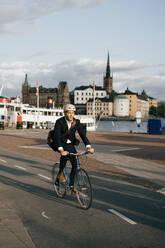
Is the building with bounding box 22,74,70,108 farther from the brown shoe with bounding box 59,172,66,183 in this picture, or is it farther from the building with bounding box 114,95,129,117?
the brown shoe with bounding box 59,172,66,183

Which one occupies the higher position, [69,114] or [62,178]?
[69,114]

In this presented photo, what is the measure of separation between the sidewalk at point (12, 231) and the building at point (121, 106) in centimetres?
17357

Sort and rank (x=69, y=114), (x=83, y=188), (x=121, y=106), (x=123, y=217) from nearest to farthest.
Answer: (x=123, y=217) < (x=83, y=188) < (x=69, y=114) < (x=121, y=106)

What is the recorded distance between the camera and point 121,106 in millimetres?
177875

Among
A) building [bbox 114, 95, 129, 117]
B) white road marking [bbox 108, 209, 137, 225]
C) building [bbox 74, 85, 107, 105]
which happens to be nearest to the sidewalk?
white road marking [bbox 108, 209, 137, 225]

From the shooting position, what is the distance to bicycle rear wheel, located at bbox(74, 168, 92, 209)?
5484 mm

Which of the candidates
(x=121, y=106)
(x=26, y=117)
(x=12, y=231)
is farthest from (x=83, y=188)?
(x=121, y=106)

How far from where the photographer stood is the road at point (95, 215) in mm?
4133

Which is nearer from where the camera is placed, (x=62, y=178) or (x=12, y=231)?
(x=12, y=231)

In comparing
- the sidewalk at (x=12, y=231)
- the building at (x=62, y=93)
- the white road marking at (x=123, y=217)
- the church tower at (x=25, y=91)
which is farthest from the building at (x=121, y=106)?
the sidewalk at (x=12, y=231)

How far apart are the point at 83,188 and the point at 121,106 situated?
17397 centimetres

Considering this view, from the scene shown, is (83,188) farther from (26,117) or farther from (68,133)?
(26,117)

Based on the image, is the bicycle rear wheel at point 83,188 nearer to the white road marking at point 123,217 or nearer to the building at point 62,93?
the white road marking at point 123,217

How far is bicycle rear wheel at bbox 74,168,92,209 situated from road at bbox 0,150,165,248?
0.15 metres
